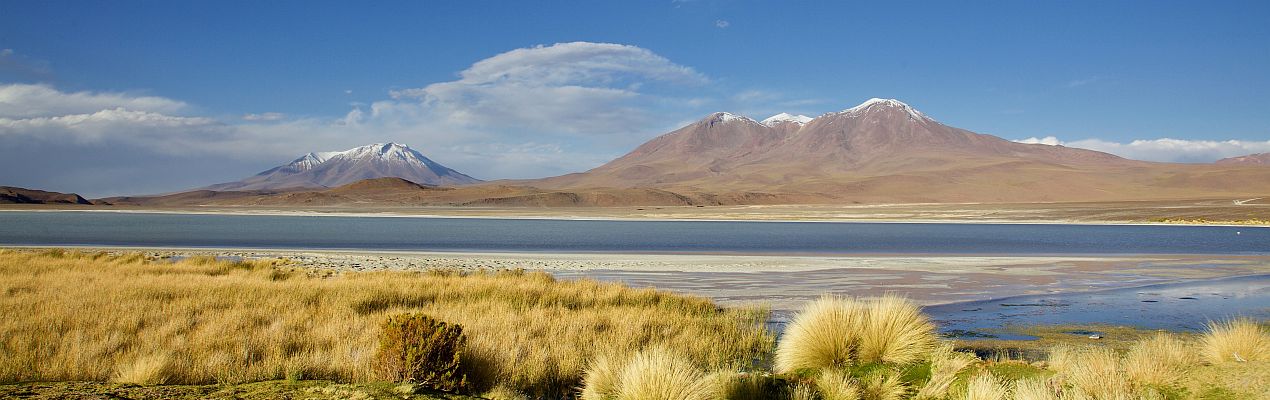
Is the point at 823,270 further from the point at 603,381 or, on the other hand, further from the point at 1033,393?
the point at 1033,393

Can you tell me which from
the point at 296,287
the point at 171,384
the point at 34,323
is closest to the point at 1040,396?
the point at 171,384

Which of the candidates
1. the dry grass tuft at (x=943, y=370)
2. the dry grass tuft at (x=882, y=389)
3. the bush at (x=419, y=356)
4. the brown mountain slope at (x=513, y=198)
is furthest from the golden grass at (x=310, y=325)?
the brown mountain slope at (x=513, y=198)

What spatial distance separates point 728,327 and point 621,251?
2078 centimetres

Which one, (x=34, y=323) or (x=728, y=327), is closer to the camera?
(x=34, y=323)

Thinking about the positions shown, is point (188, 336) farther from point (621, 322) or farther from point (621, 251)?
point (621, 251)

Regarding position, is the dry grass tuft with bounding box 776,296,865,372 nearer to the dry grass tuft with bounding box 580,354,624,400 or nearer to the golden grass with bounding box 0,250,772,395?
the golden grass with bounding box 0,250,772,395

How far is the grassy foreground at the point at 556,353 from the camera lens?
20.1 feet

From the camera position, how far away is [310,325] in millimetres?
9695

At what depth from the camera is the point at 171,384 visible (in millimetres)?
6402

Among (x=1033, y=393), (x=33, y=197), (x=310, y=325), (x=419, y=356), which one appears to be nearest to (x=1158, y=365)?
(x=1033, y=393)

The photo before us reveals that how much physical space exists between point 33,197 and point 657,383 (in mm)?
179824

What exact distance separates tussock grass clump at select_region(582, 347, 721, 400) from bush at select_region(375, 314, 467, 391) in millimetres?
1203

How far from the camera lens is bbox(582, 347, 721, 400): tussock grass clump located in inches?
224

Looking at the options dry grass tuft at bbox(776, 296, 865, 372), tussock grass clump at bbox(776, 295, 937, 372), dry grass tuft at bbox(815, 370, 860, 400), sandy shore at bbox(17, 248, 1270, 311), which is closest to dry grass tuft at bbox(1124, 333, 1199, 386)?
tussock grass clump at bbox(776, 295, 937, 372)
